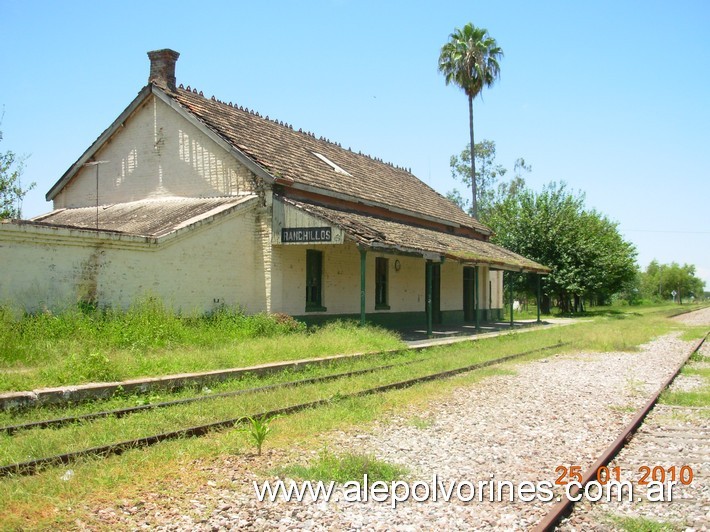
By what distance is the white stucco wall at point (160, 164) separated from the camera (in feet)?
57.3

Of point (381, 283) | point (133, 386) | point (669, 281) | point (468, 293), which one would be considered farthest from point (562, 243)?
point (669, 281)

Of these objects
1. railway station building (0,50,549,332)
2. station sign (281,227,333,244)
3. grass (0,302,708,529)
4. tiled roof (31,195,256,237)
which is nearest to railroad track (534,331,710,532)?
grass (0,302,708,529)

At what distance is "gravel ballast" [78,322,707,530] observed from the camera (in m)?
4.58

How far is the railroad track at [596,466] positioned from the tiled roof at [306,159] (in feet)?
35.7

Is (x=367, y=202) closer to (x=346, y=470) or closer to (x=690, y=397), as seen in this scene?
(x=690, y=397)

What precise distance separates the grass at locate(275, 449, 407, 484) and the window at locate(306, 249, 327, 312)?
12.2 metres

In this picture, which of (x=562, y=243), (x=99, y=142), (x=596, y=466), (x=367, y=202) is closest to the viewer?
(x=596, y=466)

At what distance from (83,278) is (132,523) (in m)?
9.00

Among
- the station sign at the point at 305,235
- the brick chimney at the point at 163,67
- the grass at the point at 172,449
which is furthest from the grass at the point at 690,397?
the brick chimney at the point at 163,67

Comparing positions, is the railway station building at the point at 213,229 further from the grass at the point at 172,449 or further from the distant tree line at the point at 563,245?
the distant tree line at the point at 563,245

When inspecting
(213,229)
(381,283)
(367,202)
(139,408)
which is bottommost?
(139,408)

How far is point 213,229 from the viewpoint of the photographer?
50.8ft

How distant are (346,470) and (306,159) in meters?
15.7

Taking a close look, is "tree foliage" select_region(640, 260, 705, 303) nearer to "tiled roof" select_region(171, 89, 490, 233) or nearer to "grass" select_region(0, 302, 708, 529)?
"tiled roof" select_region(171, 89, 490, 233)
